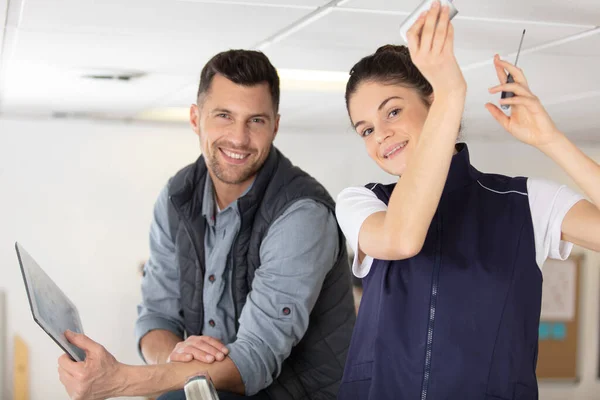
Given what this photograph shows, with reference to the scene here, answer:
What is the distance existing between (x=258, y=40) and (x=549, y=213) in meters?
1.50

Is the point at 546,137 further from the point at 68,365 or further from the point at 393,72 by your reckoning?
the point at 68,365

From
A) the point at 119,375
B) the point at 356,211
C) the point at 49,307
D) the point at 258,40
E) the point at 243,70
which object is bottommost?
the point at 119,375

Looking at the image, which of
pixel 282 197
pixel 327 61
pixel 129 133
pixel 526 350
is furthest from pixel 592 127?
pixel 526 350

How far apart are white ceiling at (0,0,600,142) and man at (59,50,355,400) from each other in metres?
0.28

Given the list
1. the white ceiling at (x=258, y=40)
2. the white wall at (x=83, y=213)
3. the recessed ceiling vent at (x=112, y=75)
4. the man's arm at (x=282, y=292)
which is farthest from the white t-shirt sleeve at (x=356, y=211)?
the white wall at (x=83, y=213)

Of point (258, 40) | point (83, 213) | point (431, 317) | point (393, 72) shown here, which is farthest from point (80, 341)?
point (83, 213)

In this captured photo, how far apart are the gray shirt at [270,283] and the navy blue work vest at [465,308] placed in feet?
1.58

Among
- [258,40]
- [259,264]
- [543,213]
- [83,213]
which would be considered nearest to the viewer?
[543,213]

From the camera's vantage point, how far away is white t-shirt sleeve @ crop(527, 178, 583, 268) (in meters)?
1.36

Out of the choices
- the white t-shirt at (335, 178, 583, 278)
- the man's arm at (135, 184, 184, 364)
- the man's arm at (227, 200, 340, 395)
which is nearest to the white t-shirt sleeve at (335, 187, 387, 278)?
the white t-shirt at (335, 178, 583, 278)

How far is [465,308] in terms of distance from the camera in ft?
4.48

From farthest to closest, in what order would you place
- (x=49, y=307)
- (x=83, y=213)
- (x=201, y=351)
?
1. (x=83, y=213)
2. (x=201, y=351)
3. (x=49, y=307)

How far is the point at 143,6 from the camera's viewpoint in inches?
84.8

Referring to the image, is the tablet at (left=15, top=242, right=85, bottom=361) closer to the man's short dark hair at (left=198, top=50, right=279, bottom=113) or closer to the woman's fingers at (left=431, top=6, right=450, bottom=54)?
the man's short dark hair at (left=198, top=50, right=279, bottom=113)
